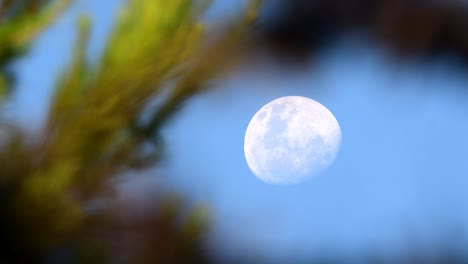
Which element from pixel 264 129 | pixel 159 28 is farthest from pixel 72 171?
pixel 264 129

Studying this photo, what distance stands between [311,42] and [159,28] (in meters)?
1.08

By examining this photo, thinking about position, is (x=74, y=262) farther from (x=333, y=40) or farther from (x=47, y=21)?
(x=333, y=40)

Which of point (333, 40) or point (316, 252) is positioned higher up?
point (333, 40)

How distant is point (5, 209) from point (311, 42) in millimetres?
1227

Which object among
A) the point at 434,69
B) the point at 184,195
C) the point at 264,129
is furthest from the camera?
the point at 434,69

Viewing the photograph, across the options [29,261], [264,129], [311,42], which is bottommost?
[29,261]

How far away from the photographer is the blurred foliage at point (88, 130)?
85 cm

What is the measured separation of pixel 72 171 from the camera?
847mm

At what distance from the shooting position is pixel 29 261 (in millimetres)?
861

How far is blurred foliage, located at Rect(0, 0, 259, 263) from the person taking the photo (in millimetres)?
851

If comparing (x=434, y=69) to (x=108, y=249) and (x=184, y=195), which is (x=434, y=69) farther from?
(x=108, y=249)

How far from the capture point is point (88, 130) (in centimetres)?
88

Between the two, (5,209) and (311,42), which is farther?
(311,42)

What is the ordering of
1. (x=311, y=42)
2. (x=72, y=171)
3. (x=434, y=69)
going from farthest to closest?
(x=434, y=69)
(x=311, y=42)
(x=72, y=171)
